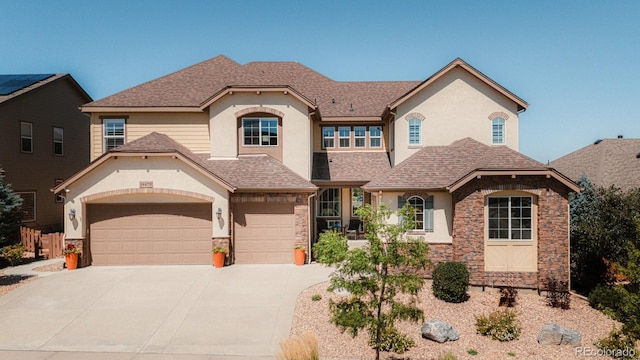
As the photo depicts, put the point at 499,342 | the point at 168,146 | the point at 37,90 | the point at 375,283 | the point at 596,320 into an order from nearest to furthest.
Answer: the point at 375,283 < the point at 499,342 < the point at 596,320 < the point at 168,146 < the point at 37,90

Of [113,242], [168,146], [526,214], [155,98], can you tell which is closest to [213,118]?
[168,146]

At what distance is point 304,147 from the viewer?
17.7 m

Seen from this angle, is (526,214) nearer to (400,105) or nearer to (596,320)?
(596,320)

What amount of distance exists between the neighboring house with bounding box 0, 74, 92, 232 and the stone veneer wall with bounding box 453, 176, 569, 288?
65.3 feet

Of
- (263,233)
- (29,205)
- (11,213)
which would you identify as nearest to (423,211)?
(263,233)

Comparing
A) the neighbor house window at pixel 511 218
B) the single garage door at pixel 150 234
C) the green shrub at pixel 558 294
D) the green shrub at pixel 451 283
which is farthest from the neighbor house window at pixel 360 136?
the green shrub at pixel 558 294

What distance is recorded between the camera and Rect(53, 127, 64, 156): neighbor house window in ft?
77.7

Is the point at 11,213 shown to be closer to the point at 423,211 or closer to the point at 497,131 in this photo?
the point at 423,211

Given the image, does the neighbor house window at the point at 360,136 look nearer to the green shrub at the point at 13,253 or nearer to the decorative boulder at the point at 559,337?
the decorative boulder at the point at 559,337

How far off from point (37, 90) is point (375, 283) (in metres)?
24.7

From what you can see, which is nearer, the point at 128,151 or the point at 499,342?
the point at 499,342

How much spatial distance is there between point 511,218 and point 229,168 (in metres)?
12.2

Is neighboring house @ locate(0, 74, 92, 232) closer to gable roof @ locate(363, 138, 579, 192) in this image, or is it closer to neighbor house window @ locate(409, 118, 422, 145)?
gable roof @ locate(363, 138, 579, 192)

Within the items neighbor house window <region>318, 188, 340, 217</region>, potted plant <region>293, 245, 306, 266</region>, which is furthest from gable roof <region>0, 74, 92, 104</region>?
neighbor house window <region>318, 188, 340, 217</region>
